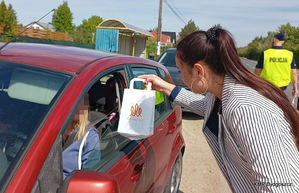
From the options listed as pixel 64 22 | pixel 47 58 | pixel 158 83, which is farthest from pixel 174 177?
pixel 64 22

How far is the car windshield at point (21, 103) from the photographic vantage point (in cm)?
129

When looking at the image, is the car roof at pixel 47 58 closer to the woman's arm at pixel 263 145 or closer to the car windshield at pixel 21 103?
the car windshield at pixel 21 103

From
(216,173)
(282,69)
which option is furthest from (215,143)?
(282,69)

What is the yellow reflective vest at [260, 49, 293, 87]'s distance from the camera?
18.0ft

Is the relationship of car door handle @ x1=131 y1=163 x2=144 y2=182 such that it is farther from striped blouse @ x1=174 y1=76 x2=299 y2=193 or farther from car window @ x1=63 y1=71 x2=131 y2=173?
striped blouse @ x1=174 y1=76 x2=299 y2=193

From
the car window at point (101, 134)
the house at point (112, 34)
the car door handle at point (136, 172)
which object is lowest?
the car door handle at point (136, 172)

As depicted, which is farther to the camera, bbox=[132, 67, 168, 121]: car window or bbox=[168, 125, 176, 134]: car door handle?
bbox=[168, 125, 176, 134]: car door handle

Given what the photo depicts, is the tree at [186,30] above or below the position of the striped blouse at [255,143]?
above

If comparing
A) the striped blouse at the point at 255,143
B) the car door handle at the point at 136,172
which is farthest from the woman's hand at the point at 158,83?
the striped blouse at the point at 255,143

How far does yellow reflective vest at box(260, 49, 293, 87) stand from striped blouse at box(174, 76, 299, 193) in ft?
14.9

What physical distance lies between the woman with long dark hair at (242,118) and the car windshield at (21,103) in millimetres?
762

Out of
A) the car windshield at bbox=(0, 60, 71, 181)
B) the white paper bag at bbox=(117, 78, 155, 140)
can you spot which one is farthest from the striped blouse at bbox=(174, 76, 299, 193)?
the car windshield at bbox=(0, 60, 71, 181)

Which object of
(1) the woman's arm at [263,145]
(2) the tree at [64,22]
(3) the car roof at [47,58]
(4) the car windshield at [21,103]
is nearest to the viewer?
(1) the woman's arm at [263,145]

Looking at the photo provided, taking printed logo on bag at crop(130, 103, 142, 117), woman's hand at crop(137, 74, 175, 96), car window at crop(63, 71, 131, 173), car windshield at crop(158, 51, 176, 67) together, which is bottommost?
car window at crop(63, 71, 131, 173)
